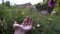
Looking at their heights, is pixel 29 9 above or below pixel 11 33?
above

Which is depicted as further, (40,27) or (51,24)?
(40,27)

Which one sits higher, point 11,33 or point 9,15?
point 9,15

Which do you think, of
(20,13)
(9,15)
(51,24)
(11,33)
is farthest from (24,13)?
(51,24)

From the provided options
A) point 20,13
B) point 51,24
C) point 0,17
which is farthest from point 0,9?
point 51,24

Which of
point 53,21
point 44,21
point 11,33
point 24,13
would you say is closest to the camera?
point 53,21

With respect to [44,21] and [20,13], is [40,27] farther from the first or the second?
[20,13]

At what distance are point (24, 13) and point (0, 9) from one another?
1.75 ft

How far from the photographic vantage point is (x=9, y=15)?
13.6 feet

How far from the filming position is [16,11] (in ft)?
14.6

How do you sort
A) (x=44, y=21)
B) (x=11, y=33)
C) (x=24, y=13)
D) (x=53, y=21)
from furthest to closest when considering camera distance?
(x=24, y=13) < (x=11, y=33) < (x=44, y=21) < (x=53, y=21)

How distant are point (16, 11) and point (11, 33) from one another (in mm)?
695

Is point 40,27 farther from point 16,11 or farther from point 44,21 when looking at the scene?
point 16,11

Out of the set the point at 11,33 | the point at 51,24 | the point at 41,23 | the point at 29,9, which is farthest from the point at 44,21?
the point at 29,9

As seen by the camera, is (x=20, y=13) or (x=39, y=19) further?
(x=20, y=13)
